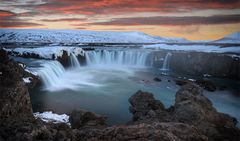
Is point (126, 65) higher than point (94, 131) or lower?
higher

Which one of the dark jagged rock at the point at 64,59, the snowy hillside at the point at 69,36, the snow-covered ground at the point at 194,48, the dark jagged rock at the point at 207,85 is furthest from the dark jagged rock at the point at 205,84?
the dark jagged rock at the point at 64,59

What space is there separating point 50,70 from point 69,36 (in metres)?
0.50

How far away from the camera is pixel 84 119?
3.31 m

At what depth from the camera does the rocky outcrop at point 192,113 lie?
3010 millimetres

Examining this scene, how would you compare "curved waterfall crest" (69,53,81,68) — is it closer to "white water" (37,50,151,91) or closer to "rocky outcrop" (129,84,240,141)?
"white water" (37,50,151,91)

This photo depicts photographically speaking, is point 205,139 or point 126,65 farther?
point 126,65

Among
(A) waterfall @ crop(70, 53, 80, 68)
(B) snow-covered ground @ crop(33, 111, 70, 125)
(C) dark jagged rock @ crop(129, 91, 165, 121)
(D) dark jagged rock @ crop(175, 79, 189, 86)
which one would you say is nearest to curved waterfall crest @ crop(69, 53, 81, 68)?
(A) waterfall @ crop(70, 53, 80, 68)

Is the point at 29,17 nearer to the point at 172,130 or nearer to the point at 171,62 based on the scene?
the point at 171,62

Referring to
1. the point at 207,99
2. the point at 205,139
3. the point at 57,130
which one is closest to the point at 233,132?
the point at 207,99

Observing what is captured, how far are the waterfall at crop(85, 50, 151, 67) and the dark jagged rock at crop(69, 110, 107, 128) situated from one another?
2.39ft

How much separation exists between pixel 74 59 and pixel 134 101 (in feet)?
3.20

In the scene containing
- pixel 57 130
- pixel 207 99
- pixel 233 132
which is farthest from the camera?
pixel 207 99

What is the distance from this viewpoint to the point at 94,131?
2.36 m

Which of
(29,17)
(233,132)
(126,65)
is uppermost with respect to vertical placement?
(29,17)
